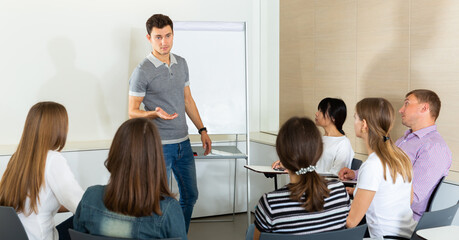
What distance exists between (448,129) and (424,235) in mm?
1539

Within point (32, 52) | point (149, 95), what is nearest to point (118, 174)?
point (149, 95)

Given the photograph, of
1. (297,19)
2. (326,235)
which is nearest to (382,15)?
(297,19)

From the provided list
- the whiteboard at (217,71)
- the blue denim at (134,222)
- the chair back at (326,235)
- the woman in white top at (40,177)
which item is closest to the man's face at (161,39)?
the whiteboard at (217,71)

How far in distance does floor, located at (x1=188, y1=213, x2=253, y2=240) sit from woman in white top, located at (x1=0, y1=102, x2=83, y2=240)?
231 centimetres

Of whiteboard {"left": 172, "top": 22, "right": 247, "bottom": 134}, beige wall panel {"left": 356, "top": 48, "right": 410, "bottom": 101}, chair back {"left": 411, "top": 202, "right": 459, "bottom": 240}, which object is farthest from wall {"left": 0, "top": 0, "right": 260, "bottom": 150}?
chair back {"left": 411, "top": 202, "right": 459, "bottom": 240}

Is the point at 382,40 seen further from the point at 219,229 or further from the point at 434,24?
the point at 219,229

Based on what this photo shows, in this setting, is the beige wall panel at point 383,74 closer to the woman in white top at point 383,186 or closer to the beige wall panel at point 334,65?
the beige wall panel at point 334,65

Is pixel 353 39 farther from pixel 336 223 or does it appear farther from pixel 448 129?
pixel 336 223

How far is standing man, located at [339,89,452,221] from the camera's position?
304cm

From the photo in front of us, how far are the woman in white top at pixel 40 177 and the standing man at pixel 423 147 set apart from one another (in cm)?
175

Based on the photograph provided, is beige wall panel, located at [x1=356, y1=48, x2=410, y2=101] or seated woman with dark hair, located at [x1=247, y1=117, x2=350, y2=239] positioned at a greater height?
beige wall panel, located at [x1=356, y1=48, x2=410, y2=101]

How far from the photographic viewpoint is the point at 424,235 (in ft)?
6.79

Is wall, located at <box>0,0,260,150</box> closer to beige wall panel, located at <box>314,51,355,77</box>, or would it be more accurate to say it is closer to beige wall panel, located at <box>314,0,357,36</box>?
beige wall panel, located at <box>314,0,357,36</box>

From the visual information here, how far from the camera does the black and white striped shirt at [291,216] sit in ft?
6.68
